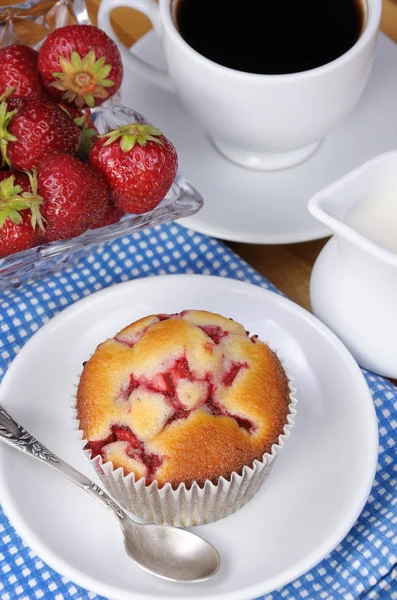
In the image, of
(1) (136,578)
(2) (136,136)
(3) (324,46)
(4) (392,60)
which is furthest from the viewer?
(4) (392,60)

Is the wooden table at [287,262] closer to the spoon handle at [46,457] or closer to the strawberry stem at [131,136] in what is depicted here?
the strawberry stem at [131,136]

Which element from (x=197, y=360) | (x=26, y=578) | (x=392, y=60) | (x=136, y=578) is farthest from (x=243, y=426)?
(x=392, y=60)

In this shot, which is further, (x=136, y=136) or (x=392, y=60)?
(x=392, y=60)

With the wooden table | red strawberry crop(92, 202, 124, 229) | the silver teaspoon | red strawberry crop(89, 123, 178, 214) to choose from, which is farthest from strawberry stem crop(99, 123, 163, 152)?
the silver teaspoon

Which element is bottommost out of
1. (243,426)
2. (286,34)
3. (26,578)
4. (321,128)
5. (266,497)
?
(26,578)

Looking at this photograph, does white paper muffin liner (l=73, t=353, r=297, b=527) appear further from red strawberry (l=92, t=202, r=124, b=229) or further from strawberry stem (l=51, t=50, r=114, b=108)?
strawberry stem (l=51, t=50, r=114, b=108)

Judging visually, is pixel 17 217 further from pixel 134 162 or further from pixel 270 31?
pixel 270 31

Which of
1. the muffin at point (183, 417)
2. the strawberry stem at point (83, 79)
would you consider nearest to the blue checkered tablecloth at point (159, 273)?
the muffin at point (183, 417)

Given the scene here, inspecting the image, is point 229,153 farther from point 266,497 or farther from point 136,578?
point 136,578
